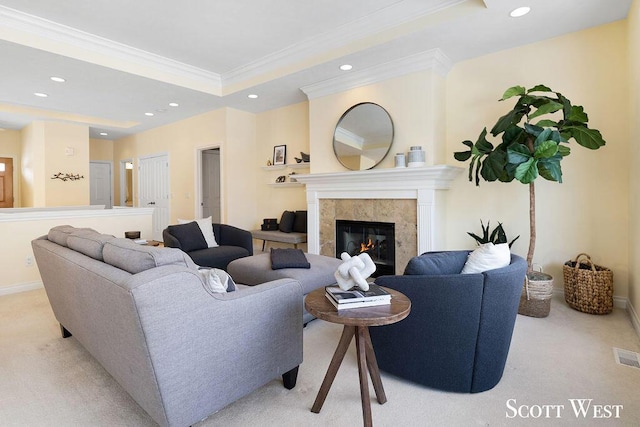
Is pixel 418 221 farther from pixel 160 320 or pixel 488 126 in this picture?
pixel 160 320

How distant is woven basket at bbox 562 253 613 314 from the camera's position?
2.91 meters

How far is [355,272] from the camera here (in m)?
1.58

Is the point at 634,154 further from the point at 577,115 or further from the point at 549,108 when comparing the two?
the point at 549,108

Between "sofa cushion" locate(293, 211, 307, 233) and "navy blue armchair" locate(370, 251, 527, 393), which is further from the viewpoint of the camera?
"sofa cushion" locate(293, 211, 307, 233)

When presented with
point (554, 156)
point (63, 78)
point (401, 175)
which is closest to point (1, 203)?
point (63, 78)

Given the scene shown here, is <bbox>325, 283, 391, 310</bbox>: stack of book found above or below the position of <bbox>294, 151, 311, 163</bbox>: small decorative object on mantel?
below

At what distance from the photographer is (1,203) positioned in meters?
7.46

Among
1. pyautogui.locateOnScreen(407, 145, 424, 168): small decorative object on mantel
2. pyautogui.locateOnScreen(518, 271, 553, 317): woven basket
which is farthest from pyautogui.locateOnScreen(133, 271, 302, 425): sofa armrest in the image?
pyautogui.locateOnScreen(407, 145, 424, 168): small decorative object on mantel

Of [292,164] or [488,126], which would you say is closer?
[488,126]

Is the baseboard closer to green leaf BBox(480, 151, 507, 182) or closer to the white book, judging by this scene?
the white book

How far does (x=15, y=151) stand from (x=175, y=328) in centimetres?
903

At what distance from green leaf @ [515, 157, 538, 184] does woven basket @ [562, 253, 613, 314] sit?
1001 millimetres

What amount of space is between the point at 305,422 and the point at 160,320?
873 mm

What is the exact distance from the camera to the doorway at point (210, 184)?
688 centimetres
